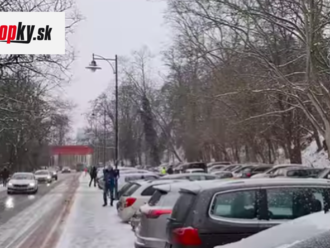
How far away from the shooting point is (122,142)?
272ft

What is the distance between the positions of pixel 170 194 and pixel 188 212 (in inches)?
108

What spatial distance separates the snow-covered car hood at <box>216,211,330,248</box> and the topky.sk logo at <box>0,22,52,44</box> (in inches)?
712

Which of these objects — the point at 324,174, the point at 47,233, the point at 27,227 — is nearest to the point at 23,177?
the point at 324,174

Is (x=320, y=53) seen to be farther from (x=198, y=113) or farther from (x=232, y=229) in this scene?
(x=198, y=113)

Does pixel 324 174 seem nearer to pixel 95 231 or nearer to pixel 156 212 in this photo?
pixel 95 231

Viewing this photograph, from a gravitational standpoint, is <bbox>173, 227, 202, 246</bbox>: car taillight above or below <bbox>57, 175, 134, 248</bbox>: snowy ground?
above

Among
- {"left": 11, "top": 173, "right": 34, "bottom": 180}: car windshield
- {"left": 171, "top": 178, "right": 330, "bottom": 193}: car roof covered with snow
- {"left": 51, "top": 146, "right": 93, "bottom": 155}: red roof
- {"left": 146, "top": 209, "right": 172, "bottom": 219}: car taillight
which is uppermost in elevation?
{"left": 51, "top": 146, "right": 93, "bottom": 155}: red roof

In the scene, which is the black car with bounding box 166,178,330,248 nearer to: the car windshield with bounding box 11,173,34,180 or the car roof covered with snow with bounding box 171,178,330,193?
the car roof covered with snow with bounding box 171,178,330,193

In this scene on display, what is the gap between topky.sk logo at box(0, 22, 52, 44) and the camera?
21375mm

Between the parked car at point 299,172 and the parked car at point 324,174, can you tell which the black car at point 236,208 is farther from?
the parked car at point 299,172

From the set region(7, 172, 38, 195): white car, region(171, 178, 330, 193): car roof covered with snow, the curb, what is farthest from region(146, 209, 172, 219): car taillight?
region(7, 172, 38, 195): white car

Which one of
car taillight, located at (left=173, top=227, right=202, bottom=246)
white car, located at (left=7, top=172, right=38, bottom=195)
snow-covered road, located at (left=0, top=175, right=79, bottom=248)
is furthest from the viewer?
white car, located at (left=7, top=172, right=38, bottom=195)

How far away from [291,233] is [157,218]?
537 cm

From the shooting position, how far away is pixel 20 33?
71.2 feet
